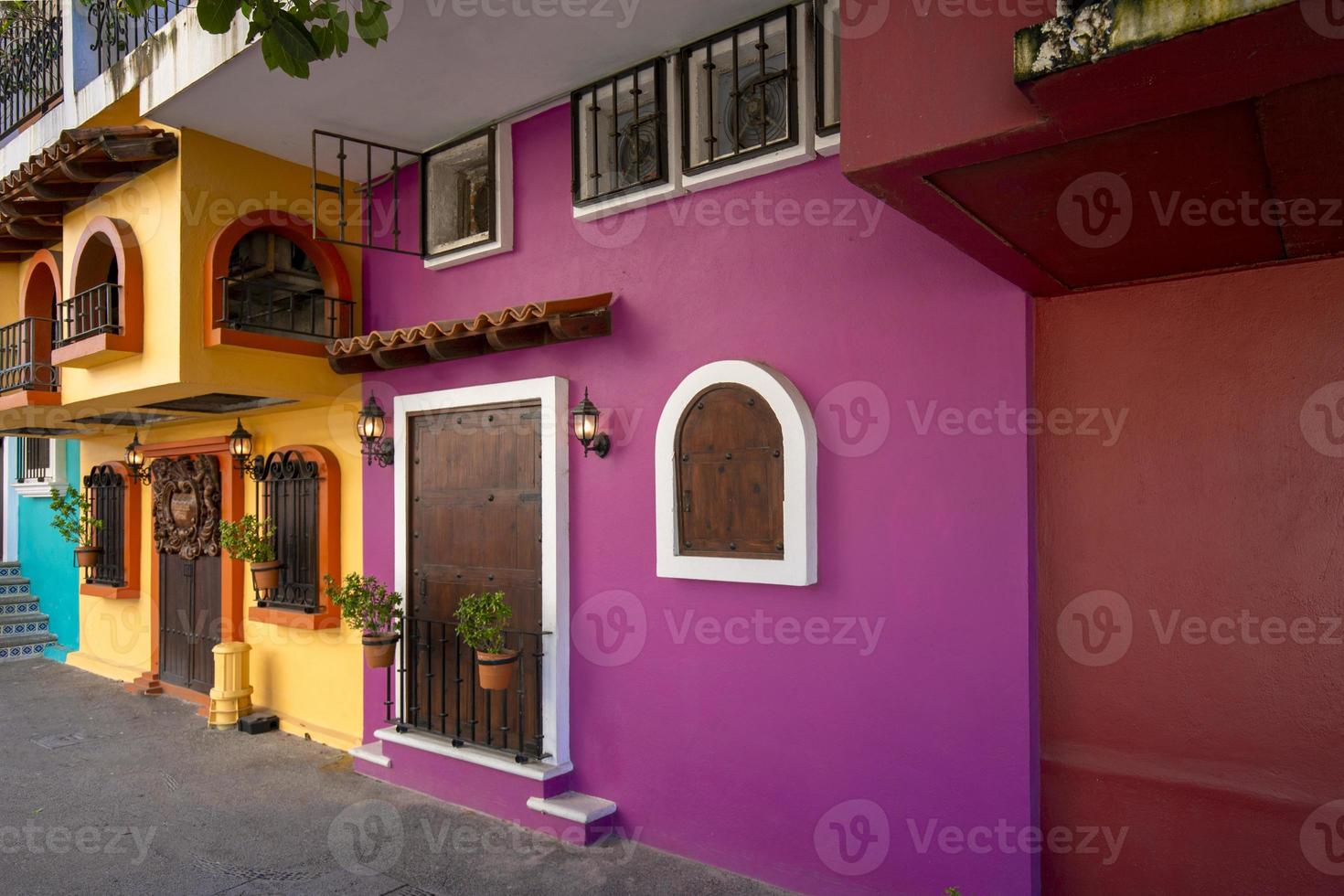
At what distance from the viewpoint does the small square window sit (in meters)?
6.31

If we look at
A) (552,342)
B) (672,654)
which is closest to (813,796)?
(672,654)

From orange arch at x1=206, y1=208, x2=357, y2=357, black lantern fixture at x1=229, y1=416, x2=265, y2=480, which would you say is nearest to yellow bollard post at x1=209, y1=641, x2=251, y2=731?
black lantern fixture at x1=229, y1=416, x2=265, y2=480

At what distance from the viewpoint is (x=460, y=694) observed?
6.24 m

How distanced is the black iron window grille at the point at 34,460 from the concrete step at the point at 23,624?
1.94 m

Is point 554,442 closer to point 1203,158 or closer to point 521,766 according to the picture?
point 521,766

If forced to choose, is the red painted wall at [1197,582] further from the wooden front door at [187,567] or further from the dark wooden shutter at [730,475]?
the wooden front door at [187,567]

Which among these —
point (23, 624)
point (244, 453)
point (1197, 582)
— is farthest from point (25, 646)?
point (1197, 582)

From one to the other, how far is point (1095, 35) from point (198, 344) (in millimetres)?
6205

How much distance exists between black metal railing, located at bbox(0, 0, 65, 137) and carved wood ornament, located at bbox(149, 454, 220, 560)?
3.72 m

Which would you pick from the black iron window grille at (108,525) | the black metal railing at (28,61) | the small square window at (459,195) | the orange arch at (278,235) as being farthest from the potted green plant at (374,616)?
the black metal railing at (28,61)

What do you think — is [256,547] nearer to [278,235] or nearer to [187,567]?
[187,567]

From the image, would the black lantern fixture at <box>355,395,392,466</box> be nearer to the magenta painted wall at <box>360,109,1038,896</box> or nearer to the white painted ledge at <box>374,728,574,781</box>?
the magenta painted wall at <box>360,109,1038,896</box>

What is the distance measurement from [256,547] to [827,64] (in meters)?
6.21

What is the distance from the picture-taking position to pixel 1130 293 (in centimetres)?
395
